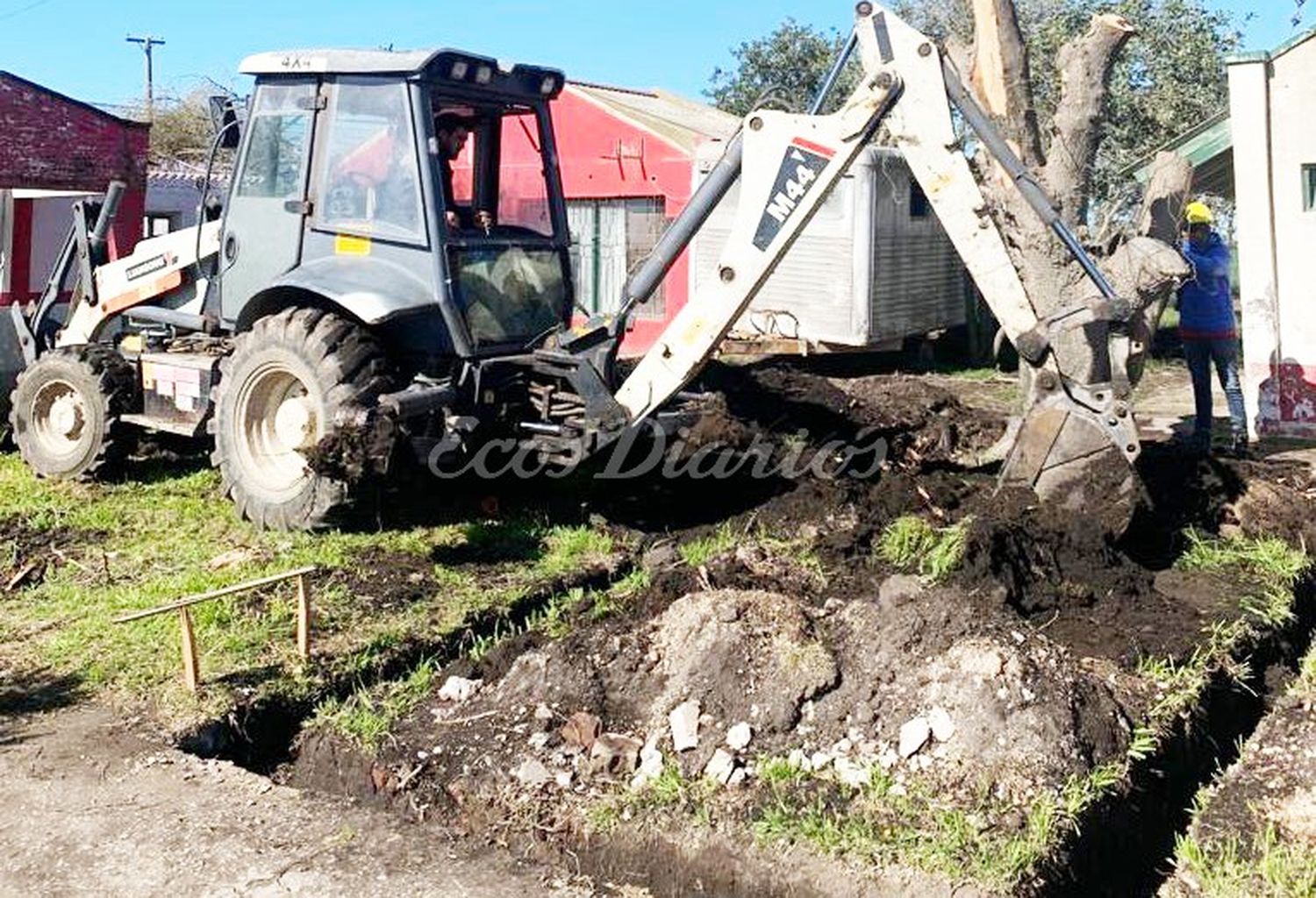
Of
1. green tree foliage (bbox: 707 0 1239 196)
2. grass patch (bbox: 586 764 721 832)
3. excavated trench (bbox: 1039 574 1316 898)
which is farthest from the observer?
green tree foliage (bbox: 707 0 1239 196)

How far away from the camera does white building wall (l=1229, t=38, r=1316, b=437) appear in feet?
33.6

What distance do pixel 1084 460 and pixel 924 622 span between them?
66.6 inches

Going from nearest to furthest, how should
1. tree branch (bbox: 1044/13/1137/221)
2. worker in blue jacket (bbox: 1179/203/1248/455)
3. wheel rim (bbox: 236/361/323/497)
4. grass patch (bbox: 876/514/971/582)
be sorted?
1. grass patch (bbox: 876/514/971/582)
2. wheel rim (bbox: 236/361/323/497)
3. tree branch (bbox: 1044/13/1137/221)
4. worker in blue jacket (bbox: 1179/203/1248/455)

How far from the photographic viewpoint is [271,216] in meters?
7.46

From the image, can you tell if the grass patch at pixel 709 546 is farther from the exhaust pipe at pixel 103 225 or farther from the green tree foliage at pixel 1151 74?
the green tree foliage at pixel 1151 74

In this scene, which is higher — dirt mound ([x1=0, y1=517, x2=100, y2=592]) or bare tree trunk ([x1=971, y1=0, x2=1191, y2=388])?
bare tree trunk ([x1=971, y1=0, x2=1191, y2=388])

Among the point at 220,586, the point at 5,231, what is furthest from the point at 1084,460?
the point at 5,231

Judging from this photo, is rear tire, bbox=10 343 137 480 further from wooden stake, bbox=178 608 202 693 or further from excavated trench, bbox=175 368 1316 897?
wooden stake, bbox=178 608 202 693

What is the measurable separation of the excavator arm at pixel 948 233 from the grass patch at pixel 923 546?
467 mm

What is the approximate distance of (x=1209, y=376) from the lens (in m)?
10.1

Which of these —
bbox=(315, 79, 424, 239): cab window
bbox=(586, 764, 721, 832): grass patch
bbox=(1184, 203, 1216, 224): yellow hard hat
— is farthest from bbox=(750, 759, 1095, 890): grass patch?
bbox=(1184, 203, 1216, 224): yellow hard hat

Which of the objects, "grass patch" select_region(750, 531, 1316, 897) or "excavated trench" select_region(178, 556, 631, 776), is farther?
"excavated trench" select_region(178, 556, 631, 776)

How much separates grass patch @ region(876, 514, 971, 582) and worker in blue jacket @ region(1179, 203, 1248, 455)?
4050 mm

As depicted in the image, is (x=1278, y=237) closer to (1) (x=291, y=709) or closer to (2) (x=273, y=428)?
(2) (x=273, y=428)
